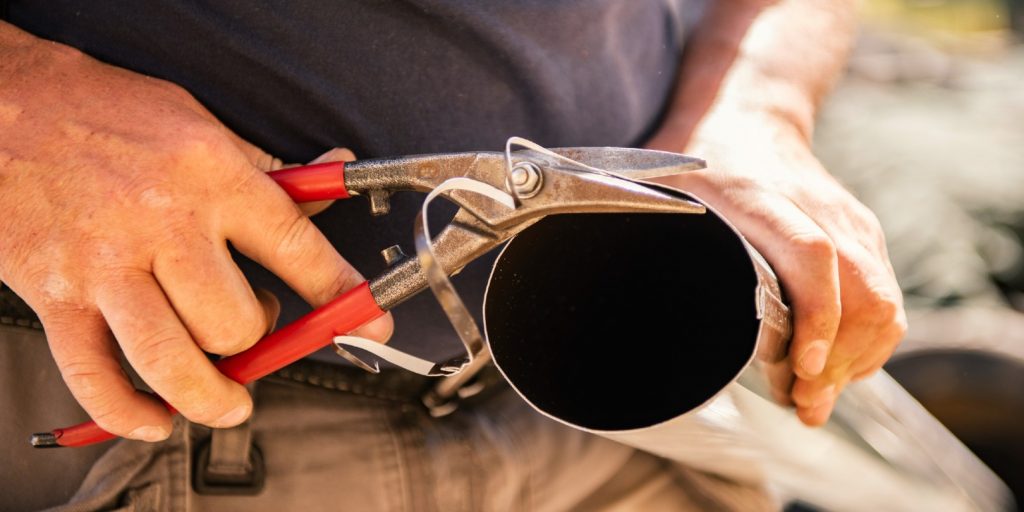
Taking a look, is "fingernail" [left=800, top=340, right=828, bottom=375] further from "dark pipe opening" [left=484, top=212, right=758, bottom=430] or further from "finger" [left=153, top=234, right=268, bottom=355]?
"finger" [left=153, top=234, right=268, bottom=355]

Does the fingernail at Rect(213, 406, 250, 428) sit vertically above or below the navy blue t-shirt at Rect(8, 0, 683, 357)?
below

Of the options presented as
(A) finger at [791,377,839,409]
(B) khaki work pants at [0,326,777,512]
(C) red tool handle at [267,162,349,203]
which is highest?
(C) red tool handle at [267,162,349,203]

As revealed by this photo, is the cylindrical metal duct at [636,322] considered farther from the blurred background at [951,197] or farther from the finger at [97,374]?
the blurred background at [951,197]

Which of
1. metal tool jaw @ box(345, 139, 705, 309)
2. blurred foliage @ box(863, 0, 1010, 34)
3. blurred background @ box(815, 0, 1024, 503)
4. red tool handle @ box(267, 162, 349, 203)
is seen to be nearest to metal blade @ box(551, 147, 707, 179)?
metal tool jaw @ box(345, 139, 705, 309)

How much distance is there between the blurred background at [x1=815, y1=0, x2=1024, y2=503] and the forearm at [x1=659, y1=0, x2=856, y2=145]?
1.47ft

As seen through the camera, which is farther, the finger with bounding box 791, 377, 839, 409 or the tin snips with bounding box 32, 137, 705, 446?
the finger with bounding box 791, 377, 839, 409

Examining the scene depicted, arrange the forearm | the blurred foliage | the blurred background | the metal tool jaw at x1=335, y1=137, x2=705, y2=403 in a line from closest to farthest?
1. the metal tool jaw at x1=335, y1=137, x2=705, y2=403
2. the forearm
3. the blurred background
4. the blurred foliage

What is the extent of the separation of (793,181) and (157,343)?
45 centimetres

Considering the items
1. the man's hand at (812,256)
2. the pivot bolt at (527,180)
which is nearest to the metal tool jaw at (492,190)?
the pivot bolt at (527,180)

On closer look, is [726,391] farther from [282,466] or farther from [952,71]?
[952,71]

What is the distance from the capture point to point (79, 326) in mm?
529

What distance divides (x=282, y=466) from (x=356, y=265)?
0.18 meters

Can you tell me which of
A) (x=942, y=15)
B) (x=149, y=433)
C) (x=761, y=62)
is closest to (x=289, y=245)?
(x=149, y=433)

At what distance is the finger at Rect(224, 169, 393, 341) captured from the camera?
0.54 m
